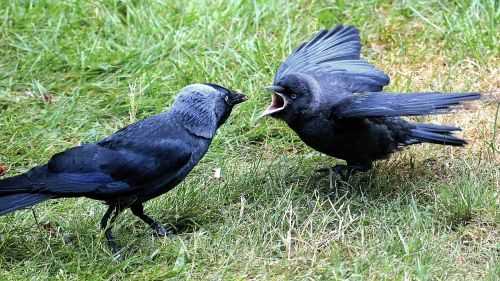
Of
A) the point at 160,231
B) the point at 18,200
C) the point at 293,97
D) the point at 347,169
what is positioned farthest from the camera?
the point at 347,169

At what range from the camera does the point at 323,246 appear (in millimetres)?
5105

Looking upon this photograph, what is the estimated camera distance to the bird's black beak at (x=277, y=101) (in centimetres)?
579

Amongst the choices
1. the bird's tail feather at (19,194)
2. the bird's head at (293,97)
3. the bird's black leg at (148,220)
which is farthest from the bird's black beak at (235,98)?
the bird's tail feather at (19,194)

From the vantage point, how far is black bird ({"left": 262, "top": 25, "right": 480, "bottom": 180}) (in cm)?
545

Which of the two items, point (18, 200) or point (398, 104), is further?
point (398, 104)

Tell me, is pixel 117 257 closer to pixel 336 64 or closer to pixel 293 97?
pixel 293 97

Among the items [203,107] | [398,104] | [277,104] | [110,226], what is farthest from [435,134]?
[110,226]

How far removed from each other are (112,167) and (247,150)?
161 centimetres

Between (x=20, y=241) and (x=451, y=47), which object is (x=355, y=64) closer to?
(x=451, y=47)

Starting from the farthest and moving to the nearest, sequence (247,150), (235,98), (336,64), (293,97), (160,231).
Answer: (247,150)
(336,64)
(293,97)
(235,98)
(160,231)

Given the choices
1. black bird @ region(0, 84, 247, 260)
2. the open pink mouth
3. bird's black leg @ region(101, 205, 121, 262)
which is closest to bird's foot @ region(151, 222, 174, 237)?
black bird @ region(0, 84, 247, 260)

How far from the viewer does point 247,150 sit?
654 centimetres

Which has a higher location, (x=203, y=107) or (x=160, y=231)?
(x=203, y=107)

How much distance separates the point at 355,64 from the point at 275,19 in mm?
1484
